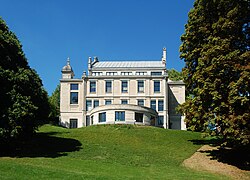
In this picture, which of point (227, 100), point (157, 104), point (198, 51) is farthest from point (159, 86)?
point (227, 100)

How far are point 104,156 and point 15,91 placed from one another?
26.9ft

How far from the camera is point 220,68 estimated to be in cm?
2636

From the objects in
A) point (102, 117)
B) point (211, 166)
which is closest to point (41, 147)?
point (211, 166)

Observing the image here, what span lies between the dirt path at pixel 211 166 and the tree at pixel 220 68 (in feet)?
6.38

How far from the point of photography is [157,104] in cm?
5822

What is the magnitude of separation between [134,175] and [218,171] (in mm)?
6572

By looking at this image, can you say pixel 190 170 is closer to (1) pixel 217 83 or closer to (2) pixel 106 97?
(1) pixel 217 83

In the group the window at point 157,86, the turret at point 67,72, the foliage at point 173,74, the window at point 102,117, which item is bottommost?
the window at point 102,117

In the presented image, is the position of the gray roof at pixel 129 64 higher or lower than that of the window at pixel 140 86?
higher

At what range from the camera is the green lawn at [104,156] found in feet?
69.1

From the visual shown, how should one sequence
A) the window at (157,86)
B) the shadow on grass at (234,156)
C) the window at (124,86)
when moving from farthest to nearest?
1. the window at (124,86)
2. the window at (157,86)
3. the shadow on grass at (234,156)

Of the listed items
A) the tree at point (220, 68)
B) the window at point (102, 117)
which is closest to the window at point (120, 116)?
the window at point (102, 117)

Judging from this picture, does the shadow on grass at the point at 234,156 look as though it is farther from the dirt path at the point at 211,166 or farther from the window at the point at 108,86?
the window at the point at 108,86

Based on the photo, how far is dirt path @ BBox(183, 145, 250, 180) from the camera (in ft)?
78.8
